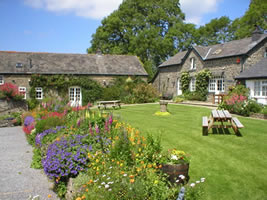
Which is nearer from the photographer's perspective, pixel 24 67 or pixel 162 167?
pixel 162 167

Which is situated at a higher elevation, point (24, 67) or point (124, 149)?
point (24, 67)

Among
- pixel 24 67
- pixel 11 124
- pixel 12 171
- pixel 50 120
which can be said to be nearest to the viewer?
pixel 12 171

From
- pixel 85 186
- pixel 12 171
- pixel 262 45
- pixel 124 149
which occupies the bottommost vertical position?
pixel 12 171

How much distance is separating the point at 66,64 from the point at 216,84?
15854 mm

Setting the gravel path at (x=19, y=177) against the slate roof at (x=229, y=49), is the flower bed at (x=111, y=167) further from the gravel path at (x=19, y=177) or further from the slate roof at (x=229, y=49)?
the slate roof at (x=229, y=49)

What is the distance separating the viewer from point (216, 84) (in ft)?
69.3

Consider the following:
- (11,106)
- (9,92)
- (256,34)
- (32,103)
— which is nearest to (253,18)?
(256,34)

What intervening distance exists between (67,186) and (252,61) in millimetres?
18791

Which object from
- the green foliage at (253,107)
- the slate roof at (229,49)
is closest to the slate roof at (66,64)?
the slate roof at (229,49)

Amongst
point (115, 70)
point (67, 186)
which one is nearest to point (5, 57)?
point (115, 70)

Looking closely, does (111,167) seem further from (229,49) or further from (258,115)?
(229,49)

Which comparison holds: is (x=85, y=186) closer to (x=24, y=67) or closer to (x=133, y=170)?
(x=133, y=170)

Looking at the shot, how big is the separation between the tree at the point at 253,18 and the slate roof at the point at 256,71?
18695 mm

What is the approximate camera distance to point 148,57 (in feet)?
130
